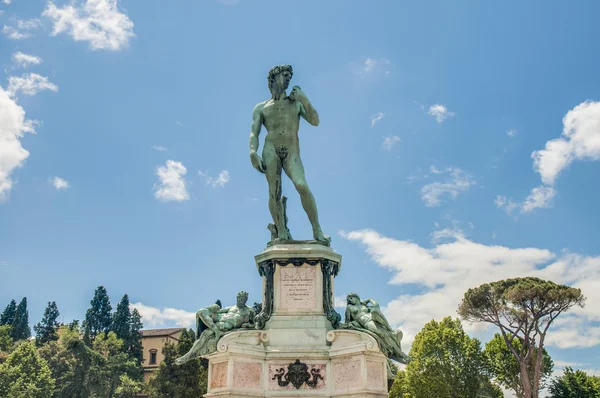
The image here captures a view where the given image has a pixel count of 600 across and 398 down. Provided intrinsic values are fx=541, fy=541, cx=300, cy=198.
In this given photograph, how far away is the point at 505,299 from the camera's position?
43.1 m

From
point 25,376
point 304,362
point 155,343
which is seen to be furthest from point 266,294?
point 155,343

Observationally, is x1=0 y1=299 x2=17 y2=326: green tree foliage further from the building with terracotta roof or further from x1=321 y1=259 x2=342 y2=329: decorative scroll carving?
x1=321 y1=259 x2=342 y2=329: decorative scroll carving

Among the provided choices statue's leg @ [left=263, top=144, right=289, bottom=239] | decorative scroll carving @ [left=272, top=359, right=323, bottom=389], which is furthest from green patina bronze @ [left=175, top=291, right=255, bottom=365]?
statue's leg @ [left=263, top=144, right=289, bottom=239]

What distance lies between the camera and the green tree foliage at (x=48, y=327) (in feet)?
261

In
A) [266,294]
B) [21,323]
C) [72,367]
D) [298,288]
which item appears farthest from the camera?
[21,323]

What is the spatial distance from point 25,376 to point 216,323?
45.2 m

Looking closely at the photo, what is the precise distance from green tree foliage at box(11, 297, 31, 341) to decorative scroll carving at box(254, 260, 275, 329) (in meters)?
84.9

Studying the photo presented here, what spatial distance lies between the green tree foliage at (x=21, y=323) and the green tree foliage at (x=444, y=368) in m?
64.5

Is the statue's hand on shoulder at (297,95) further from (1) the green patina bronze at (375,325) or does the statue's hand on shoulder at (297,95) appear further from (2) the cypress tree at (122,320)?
(2) the cypress tree at (122,320)

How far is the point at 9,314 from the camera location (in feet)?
284

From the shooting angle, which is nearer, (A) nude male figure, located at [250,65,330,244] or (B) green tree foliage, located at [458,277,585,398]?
(A) nude male figure, located at [250,65,330,244]

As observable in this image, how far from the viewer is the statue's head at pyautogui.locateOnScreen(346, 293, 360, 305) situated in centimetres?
1117

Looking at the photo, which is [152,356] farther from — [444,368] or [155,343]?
[444,368]

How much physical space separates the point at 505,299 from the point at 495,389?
723cm
